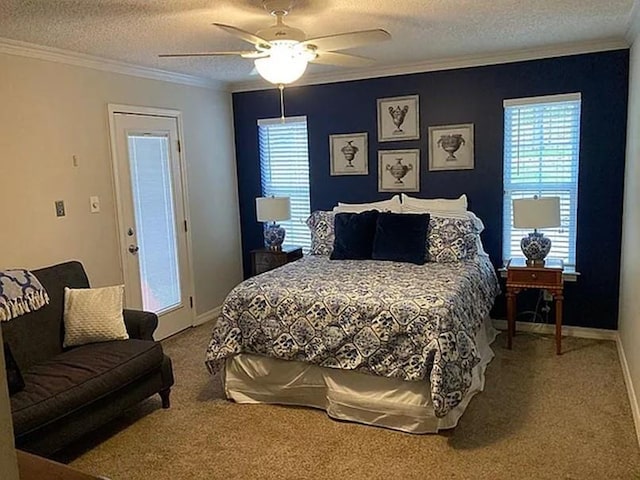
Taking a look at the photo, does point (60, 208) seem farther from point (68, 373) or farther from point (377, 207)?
point (377, 207)

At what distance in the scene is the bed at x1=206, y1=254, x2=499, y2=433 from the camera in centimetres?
293

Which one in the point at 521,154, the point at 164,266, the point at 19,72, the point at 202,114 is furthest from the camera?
the point at 202,114

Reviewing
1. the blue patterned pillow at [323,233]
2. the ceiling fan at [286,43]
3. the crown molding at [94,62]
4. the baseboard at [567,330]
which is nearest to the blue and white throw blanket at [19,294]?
the crown molding at [94,62]

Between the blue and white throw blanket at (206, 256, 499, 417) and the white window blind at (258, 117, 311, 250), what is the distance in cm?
179

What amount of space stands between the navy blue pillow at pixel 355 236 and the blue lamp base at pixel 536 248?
3.91 feet

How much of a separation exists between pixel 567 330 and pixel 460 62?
7.95ft

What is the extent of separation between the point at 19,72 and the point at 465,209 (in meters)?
3.46

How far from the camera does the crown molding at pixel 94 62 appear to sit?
3.45 metres

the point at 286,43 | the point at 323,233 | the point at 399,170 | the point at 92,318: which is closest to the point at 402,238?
the point at 323,233

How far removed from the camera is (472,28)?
137 inches

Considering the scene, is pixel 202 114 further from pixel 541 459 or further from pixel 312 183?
pixel 541 459

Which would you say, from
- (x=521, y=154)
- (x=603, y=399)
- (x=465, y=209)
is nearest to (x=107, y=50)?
(x=465, y=209)

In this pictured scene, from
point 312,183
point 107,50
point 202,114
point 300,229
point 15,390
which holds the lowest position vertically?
point 15,390

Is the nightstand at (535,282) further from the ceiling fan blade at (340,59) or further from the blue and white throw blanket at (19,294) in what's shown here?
the blue and white throw blanket at (19,294)
